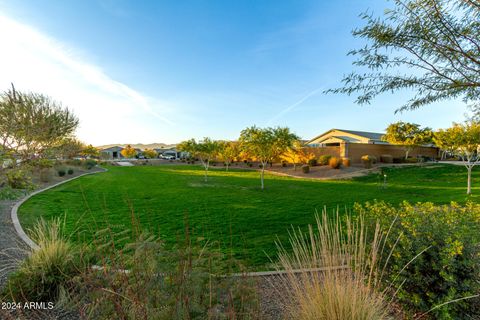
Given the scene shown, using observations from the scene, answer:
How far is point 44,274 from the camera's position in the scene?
2.87m

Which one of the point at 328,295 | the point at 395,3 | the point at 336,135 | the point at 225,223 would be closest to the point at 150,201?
the point at 225,223

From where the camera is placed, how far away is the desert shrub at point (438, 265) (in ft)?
6.93

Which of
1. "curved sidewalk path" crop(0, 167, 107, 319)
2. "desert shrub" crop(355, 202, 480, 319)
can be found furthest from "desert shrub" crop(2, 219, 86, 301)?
"desert shrub" crop(355, 202, 480, 319)

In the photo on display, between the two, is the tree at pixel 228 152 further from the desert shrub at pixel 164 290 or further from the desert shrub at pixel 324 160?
the desert shrub at pixel 164 290

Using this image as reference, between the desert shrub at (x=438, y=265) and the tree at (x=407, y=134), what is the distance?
101ft

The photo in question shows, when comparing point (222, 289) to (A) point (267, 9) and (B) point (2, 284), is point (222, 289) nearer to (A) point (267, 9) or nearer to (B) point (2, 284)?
(B) point (2, 284)

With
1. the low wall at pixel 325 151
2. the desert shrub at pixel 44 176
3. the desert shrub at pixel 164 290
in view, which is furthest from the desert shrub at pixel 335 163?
the desert shrub at pixel 44 176

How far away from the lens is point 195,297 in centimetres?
194

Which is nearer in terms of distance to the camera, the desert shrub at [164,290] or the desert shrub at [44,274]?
the desert shrub at [164,290]

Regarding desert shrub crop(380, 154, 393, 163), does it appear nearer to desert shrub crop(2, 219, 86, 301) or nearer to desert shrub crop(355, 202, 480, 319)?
desert shrub crop(355, 202, 480, 319)

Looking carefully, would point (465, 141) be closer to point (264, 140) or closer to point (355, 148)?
point (264, 140)

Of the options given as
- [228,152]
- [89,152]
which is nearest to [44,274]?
[228,152]

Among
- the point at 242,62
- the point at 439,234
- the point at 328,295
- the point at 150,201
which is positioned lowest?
the point at 150,201

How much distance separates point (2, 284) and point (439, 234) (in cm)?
556
